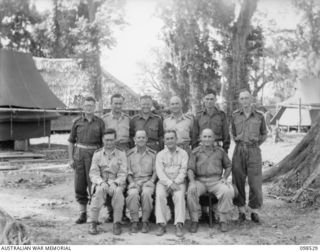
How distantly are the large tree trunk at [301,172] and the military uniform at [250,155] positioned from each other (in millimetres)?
1040

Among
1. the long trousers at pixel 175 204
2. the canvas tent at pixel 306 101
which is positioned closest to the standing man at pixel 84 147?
the long trousers at pixel 175 204

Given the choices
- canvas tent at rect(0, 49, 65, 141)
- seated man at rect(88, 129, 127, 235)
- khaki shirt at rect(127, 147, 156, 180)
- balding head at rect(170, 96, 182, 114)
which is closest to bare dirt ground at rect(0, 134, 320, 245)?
seated man at rect(88, 129, 127, 235)

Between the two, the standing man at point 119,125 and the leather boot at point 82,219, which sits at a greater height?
the standing man at point 119,125

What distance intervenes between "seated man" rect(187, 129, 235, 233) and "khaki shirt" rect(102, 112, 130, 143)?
3.24 ft

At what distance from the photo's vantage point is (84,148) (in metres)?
5.74

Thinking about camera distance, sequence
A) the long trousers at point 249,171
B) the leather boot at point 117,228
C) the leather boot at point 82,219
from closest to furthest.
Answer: the leather boot at point 117,228 → the long trousers at point 249,171 → the leather boot at point 82,219

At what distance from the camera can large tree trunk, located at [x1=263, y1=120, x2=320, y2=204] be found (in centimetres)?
631

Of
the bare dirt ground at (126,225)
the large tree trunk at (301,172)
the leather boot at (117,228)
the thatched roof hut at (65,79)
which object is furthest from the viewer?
the thatched roof hut at (65,79)

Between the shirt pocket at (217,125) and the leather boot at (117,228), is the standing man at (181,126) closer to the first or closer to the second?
the shirt pocket at (217,125)

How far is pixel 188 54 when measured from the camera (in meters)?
21.6

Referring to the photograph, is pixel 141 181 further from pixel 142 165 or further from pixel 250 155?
pixel 250 155

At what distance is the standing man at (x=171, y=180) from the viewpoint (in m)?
5.07

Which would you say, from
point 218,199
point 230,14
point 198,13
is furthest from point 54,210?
point 230,14

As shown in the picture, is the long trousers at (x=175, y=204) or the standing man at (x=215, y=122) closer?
the long trousers at (x=175, y=204)
